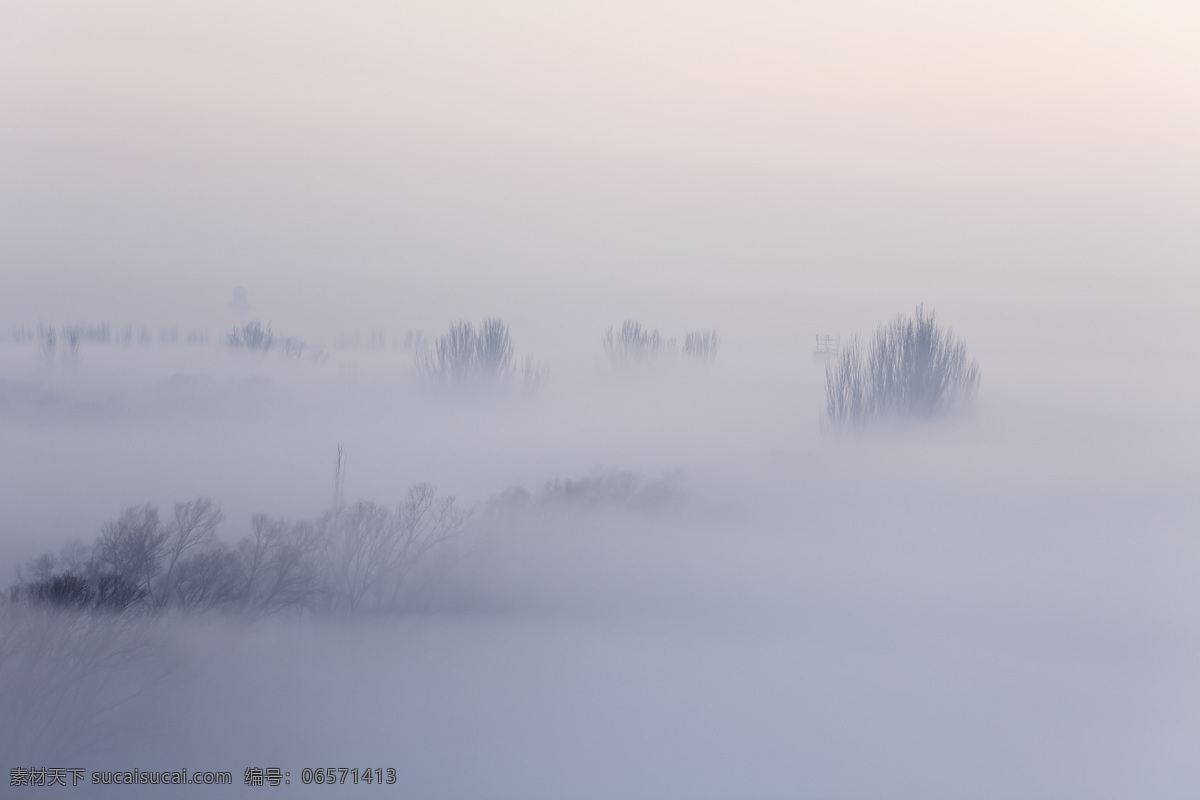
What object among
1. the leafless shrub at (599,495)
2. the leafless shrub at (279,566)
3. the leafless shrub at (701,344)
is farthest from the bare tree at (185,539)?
the leafless shrub at (701,344)

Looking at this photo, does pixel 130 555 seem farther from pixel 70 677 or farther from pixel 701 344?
pixel 701 344

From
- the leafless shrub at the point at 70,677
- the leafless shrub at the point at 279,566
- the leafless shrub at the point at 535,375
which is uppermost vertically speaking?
the leafless shrub at the point at 535,375

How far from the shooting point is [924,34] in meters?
3.26

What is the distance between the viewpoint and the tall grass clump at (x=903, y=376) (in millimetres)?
3256

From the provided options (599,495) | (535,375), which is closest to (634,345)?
(535,375)

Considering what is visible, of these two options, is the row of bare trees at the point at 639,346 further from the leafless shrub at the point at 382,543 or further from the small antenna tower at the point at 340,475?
the small antenna tower at the point at 340,475

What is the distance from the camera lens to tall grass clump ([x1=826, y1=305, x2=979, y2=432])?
326 centimetres

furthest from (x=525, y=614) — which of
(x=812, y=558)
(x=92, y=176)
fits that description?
(x=92, y=176)

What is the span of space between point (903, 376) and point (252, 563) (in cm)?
214

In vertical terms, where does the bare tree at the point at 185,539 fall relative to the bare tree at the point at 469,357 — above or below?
below

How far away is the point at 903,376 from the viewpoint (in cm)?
325

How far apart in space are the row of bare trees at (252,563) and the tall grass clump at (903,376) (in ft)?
4.23

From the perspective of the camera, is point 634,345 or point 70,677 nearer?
point 70,677

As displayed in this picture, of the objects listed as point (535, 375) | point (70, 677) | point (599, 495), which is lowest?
point (70, 677)
